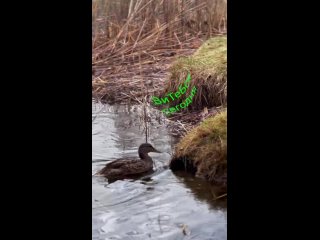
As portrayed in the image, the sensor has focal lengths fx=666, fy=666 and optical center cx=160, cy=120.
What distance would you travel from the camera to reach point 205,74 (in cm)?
305

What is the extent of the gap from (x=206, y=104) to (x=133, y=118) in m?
0.34

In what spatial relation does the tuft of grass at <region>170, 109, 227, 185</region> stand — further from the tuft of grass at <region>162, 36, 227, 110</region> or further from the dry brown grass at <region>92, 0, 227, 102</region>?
the dry brown grass at <region>92, 0, 227, 102</region>

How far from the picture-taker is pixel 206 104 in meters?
3.04

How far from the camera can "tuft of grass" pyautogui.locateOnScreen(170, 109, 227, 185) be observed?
118 inches

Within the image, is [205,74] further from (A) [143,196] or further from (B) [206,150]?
(A) [143,196]

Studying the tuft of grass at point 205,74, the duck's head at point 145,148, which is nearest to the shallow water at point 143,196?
the duck's head at point 145,148

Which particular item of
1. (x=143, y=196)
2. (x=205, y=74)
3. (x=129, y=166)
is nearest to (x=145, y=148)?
(x=129, y=166)

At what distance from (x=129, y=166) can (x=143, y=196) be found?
0.15m

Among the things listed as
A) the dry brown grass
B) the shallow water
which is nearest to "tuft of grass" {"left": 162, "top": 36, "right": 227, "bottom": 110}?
the dry brown grass

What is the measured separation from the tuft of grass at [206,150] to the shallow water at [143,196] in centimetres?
4

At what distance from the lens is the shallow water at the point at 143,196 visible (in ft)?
9.53

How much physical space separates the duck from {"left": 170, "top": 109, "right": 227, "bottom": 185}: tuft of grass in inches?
4.8

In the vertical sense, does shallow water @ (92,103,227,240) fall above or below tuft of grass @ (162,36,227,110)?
below

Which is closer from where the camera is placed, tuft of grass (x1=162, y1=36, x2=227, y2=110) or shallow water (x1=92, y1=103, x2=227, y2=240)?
shallow water (x1=92, y1=103, x2=227, y2=240)
